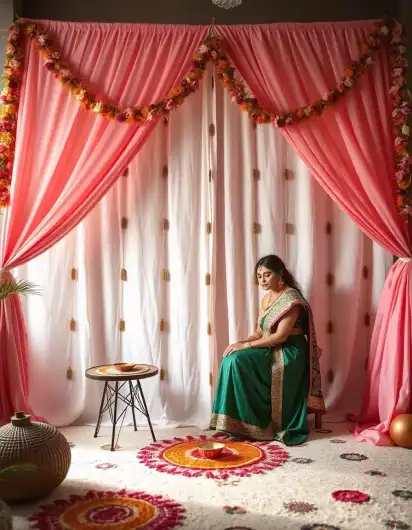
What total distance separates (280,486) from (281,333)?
1137 millimetres

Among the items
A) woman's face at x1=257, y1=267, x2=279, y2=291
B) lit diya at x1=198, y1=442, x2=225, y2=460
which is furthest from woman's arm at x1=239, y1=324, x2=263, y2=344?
lit diya at x1=198, y1=442, x2=225, y2=460

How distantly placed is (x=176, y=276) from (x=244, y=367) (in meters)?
0.85

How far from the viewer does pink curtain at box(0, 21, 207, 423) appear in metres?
3.93

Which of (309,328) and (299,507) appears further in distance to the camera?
(309,328)

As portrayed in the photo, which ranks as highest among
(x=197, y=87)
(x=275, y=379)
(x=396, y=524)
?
(x=197, y=87)

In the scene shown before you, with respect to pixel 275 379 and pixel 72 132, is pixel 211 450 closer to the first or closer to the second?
pixel 275 379

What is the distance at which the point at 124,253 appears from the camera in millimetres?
4246

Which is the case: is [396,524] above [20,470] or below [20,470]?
below

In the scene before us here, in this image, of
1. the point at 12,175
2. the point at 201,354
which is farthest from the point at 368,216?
the point at 12,175

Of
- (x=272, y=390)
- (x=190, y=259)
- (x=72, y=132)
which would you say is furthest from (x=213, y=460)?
(x=72, y=132)

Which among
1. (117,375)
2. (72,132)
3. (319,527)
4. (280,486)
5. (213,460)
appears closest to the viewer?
(319,527)

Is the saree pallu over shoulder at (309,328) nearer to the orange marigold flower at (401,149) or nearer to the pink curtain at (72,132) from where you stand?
the orange marigold flower at (401,149)

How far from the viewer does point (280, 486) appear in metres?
2.91

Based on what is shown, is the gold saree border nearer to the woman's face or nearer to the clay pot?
the woman's face
